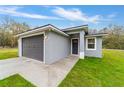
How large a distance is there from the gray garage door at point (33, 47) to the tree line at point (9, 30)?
130cm

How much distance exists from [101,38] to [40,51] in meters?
6.08

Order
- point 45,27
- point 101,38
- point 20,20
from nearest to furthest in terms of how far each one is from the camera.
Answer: point 45,27
point 20,20
point 101,38

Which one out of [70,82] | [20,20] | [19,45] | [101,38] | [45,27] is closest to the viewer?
[70,82]

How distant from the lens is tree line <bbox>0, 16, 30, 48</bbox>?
10.5 m

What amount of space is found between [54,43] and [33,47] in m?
2.10

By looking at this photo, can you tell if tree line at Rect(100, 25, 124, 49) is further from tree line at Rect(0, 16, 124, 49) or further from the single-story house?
the single-story house

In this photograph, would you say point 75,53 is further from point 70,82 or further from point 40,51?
point 70,82

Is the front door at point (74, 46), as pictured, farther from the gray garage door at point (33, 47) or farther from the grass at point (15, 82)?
the grass at point (15, 82)

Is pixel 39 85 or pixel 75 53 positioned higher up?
pixel 75 53

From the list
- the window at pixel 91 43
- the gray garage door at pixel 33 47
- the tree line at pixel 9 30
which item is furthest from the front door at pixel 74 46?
the tree line at pixel 9 30

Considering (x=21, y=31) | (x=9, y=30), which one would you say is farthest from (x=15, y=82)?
(x=9, y=30)

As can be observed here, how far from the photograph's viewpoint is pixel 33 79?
511cm

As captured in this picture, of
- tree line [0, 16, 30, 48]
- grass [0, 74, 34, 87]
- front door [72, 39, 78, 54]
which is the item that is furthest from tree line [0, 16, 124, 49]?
grass [0, 74, 34, 87]
